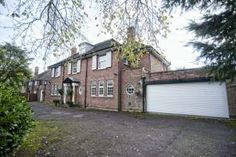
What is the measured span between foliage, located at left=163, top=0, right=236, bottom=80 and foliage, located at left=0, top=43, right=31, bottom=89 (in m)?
12.6

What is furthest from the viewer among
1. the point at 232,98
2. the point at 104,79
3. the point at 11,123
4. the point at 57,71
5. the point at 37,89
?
the point at 37,89

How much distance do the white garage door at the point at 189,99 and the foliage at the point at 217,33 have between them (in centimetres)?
548

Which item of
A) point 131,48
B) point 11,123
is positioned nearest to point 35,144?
point 11,123

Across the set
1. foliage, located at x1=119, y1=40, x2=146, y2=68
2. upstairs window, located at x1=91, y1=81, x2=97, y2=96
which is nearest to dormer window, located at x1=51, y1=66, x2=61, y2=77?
upstairs window, located at x1=91, y1=81, x2=97, y2=96

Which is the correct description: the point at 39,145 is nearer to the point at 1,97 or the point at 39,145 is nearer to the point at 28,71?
the point at 1,97

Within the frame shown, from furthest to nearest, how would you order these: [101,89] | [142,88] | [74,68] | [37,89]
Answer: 1. [37,89]
2. [74,68]
3. [101,89]
4. [142,88]

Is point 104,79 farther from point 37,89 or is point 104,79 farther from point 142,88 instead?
point 37,89

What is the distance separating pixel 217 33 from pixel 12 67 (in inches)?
636

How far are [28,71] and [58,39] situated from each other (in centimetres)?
1314

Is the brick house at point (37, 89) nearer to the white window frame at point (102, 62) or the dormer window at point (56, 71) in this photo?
the dormer window at point (56, 71)

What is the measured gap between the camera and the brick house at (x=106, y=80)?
17.8 meters

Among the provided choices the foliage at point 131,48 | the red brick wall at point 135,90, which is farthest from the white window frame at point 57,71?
the foliage at point 131,48

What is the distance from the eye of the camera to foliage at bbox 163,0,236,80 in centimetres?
714

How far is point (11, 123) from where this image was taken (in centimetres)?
384
